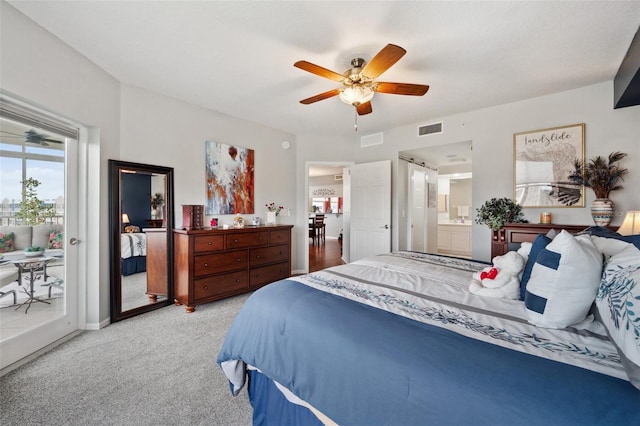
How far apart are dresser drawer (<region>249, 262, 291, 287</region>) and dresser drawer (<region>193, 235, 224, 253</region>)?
A: 0.63 m

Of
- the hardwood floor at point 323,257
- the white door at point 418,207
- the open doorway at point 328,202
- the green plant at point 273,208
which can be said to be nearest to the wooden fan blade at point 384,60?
the green plant at point 273,208

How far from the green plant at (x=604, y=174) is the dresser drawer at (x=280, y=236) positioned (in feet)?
12.2

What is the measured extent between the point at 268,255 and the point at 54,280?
2184 mm

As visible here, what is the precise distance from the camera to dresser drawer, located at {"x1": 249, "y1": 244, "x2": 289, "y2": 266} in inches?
141

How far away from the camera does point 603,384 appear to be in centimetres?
68

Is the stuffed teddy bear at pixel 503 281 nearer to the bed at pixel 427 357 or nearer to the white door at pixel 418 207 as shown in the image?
the bed at pixel 427 357

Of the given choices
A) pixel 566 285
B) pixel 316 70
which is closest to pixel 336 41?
pixel 316 70

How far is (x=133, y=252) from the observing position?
2945 millimetres

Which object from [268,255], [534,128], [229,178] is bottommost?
[268,255]

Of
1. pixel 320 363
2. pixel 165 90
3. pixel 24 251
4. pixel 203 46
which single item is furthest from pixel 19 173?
pixel 320 363

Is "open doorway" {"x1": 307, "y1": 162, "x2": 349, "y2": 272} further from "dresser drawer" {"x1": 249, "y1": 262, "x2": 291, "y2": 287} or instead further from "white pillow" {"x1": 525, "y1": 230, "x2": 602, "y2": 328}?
"white pillow" {"x1": 525, "y1": 230, "x2": 602, "y2": 328}

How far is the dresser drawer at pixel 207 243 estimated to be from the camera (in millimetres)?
3002

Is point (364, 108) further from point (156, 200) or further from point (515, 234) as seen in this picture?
point (156, 200)

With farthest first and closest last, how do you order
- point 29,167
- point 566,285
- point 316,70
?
point 29,167, point 316,70, point 566,285
